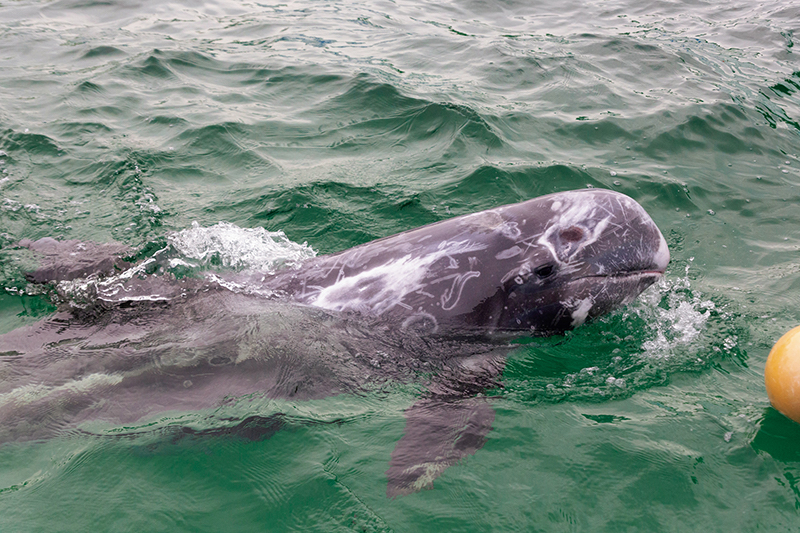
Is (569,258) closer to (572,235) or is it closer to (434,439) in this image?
(572,235)

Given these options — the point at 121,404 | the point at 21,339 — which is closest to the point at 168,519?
the point at 121,404

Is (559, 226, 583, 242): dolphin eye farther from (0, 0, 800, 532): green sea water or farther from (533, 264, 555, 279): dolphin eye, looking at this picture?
(0, 0, 800, 532): green sea water

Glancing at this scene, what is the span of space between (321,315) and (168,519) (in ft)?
6.89

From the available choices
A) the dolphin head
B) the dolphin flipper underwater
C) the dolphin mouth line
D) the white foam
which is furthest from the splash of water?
the dolphin mouth line

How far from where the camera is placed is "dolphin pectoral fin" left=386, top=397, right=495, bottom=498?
14.5 feet

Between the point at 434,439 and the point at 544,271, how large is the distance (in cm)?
181

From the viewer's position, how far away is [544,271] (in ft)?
18.1

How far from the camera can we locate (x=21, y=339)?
539 centimetres

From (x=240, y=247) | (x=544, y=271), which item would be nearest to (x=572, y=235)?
(x=544, y=271)

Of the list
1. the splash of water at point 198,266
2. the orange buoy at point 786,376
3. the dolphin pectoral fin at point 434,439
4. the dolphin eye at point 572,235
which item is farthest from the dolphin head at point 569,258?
the splash of water at point 198,266

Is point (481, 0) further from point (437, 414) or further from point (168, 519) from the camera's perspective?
point (168, 519)

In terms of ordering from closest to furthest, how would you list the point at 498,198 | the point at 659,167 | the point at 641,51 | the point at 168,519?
1. the point at 168,519
2. the point at 498,198
3. the point at 659,167
4. the point at 641,51

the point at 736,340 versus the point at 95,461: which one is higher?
the point at 95,461

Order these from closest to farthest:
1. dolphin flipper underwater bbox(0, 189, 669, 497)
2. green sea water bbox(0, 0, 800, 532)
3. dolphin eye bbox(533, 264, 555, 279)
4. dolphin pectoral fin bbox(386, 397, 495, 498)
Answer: green sea water bbox(0, 0, 800, 532)
dolphin pectoral fin bbox(386, 397, 495, 498)
dolphin flipper underwater bbox(0, 189, 669, 497)
dolphin eye bbox(533, 264, 555, 279)
